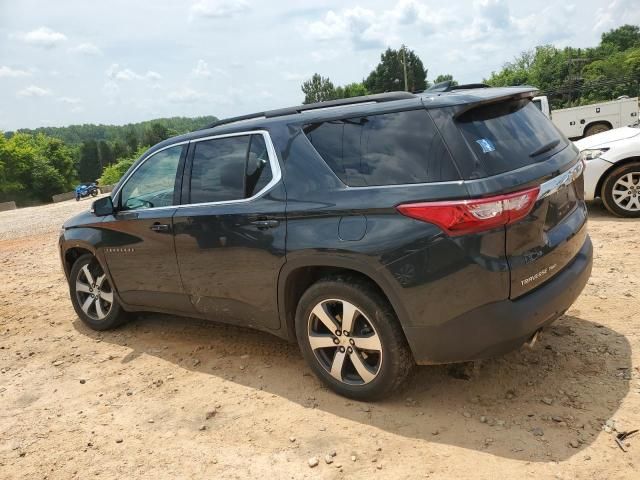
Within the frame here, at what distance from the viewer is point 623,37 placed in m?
102

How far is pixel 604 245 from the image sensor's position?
6137 mm

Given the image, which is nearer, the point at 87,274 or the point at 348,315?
the point at 348,315

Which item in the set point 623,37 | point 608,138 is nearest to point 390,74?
point 623,37

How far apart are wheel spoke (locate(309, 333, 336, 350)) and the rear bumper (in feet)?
1.84

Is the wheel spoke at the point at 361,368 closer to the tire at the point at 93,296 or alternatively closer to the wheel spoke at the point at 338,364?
the wheel spoke at the point at 338,364

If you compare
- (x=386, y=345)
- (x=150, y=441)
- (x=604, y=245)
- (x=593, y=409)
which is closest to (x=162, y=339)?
(x=150, y=441)

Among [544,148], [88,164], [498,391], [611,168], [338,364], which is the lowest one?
[498,391]

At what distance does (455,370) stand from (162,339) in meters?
2.67

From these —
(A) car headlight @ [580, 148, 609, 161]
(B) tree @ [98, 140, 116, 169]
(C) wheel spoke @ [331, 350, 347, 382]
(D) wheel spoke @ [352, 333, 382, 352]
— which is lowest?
(C) wheel spoke @ [331, 350, 347, 382]

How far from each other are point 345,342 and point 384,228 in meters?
0.79

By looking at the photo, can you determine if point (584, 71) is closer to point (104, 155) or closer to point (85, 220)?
point (85, 220)

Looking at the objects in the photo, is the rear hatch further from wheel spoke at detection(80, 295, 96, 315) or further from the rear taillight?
wheel spoke at detection(80, 295, 96, 315)

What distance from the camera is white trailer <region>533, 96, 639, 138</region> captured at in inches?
776

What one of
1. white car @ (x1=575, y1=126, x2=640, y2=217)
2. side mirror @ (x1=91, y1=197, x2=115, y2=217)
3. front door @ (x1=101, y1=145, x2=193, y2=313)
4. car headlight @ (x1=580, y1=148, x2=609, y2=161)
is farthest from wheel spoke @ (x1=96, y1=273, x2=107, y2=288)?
car headlight @ (x1=580, y1=148, x2=609, y2=161)
